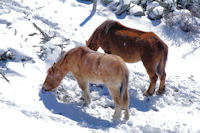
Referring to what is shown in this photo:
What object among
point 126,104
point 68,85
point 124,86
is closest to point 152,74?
point 126,104

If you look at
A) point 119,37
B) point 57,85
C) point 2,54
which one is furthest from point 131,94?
point 2,54

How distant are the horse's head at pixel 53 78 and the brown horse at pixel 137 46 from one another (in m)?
1.61

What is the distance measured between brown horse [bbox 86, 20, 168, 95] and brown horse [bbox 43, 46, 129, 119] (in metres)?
1.36

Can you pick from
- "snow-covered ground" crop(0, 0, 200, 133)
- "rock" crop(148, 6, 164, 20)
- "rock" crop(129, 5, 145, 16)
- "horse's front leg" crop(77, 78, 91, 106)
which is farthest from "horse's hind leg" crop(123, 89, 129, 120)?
"rock" crop(129, 5, 145, 16)

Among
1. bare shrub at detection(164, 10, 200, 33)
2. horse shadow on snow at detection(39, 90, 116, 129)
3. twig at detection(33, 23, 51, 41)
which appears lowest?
horse shadow on snow at detection(39, 90, 116, 129)

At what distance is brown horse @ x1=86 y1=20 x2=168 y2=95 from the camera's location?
6449 millimetres

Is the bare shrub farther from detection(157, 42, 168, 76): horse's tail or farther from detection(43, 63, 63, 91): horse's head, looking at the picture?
detection(43, 63, 63, 91): horse's head

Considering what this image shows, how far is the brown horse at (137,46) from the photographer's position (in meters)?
6.45

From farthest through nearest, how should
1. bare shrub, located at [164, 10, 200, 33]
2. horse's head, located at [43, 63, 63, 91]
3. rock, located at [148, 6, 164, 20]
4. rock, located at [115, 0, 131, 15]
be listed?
rock, located at [115, 0, 131, 15] < rock, located at [148, 6, 164, 20] < bare shrub, located at [164, 10, 200, 33] < horse's head, located at [43, 63, 63, 91]

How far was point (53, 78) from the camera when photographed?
6066mm

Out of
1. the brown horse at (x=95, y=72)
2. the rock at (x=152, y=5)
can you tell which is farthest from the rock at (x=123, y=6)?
the brown horse at (x=95, y=72)

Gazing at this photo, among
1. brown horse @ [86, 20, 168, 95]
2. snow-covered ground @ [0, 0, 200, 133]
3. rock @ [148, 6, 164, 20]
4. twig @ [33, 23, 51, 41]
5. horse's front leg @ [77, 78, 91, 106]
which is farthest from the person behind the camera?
rock @ [148, 6, 164, 20]

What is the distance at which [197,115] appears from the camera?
20.2 ft

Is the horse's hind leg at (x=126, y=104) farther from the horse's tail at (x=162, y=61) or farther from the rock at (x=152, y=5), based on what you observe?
the rock at (x=152, y=5)
